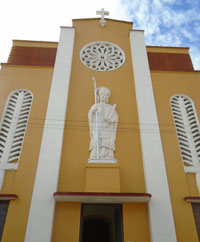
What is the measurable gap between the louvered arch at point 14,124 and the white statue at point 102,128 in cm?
A: 233

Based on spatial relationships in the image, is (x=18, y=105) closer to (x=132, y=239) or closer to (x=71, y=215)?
(x=71, y=215)

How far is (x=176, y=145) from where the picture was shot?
756 centimetres

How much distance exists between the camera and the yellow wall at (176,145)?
6.21 meters

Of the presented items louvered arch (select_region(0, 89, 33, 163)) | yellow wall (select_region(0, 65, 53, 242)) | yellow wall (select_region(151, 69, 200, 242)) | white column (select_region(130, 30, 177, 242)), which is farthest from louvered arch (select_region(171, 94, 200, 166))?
louvered arch (select_region(0, 89, 33, 163))

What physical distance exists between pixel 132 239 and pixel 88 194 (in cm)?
167

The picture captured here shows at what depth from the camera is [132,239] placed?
5.96 meters

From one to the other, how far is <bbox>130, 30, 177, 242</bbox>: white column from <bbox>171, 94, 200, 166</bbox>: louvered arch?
0.89 meters

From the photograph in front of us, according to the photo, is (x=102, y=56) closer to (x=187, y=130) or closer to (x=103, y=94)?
(x=103, y=94)

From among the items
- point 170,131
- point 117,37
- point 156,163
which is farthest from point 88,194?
point 117,37

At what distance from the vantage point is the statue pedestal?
A: 634 centimetres

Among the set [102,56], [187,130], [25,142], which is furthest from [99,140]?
[102,56]

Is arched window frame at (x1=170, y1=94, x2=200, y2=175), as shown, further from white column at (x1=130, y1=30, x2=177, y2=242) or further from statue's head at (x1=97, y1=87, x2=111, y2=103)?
statue's head at (x1=97, y1=87, x2=111, y2=103)

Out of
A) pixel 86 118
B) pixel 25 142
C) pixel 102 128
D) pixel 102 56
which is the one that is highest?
pixel 102 56

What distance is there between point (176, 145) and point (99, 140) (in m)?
2.61
